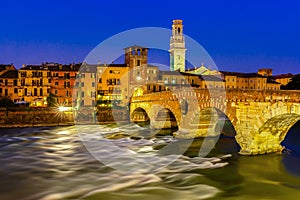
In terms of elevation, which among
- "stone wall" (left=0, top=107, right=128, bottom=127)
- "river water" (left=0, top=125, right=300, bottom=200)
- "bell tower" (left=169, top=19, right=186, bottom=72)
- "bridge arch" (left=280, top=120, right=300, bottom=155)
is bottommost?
"river water" (left=0, top=125, right=300, bottom=200)

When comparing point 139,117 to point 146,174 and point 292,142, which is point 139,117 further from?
point 146,174

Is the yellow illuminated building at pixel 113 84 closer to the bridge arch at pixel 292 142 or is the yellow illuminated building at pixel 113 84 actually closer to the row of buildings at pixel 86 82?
the row of buildings at pixel 86 82

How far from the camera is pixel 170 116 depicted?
151 ft

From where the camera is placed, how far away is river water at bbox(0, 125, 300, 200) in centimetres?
1655

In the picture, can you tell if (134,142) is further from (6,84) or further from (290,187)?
(6,84)

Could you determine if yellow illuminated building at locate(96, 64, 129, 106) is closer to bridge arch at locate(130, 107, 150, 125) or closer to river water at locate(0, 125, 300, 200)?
bridge arch at locate(130, 107, 150, 125)

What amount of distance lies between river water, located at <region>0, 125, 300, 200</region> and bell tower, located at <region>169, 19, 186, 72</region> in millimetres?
78373

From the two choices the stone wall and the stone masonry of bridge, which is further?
the stone wall

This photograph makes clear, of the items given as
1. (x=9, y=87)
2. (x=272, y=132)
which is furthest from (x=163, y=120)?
(x=9, y=87)

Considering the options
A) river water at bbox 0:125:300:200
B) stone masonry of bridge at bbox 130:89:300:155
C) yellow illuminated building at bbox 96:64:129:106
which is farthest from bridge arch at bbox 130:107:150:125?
stone masonry of bridge at bbox 130:89:300:155

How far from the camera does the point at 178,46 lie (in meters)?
108

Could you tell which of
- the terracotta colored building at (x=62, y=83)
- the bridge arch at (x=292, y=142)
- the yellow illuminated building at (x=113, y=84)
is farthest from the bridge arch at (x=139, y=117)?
the bridge arch at (x=292, y=142)

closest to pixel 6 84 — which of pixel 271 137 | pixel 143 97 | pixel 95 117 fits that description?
pixel 95 117

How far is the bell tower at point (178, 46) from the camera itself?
10744cm
